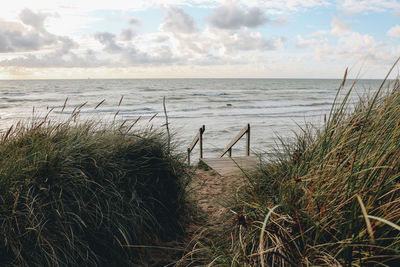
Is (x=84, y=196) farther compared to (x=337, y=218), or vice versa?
(x=84, y=196)

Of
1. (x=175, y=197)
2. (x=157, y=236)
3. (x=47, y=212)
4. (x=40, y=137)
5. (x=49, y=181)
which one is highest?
(x=40, y=137)

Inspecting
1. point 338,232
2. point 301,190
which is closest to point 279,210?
point 301,190

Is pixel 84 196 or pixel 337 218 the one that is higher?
pixel 337 218

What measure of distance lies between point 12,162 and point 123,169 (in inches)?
44.6

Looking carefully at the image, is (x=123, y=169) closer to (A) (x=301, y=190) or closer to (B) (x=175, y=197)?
(B) (x=175, y=197)

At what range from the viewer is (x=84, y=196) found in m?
3.45

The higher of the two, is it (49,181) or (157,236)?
(49,181)

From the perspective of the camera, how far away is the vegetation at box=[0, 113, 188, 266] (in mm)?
3018

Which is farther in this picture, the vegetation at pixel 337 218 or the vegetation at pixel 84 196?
the vegetation at pixel 84 196

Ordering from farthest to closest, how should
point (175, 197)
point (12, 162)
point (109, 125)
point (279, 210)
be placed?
point (109, 125), point (175, 197), point (12, 162), point (279, 210)

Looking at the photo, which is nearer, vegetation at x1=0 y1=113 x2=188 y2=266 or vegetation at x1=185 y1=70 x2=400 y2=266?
vegetation at x1=185 y1=70 x2=400 y2=266

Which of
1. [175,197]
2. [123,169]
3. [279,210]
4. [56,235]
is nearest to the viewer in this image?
[279,210]

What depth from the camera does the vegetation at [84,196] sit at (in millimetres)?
3018

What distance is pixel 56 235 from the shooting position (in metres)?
3.06
